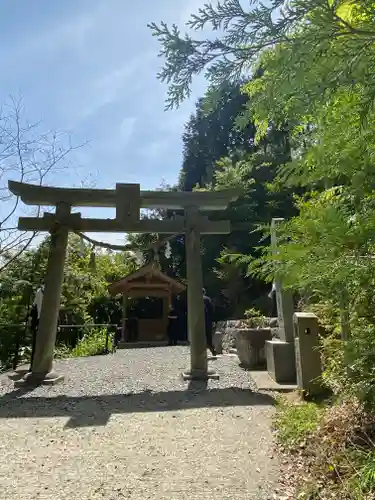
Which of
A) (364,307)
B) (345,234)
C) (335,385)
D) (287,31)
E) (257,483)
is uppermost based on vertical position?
(287,31)

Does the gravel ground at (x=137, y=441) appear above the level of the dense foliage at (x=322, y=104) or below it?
below

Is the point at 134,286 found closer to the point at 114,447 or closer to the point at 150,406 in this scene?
the point at 150,406

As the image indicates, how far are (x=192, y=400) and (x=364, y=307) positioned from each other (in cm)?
277

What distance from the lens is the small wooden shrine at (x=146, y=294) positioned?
14.1 meters

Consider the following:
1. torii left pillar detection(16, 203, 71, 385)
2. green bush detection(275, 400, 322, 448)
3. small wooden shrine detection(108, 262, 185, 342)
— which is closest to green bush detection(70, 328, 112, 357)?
small wooden shrine detection(108, 262, 185, 342)

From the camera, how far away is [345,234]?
78.7 inches

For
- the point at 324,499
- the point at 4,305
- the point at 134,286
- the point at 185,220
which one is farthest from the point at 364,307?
the point at 134,286

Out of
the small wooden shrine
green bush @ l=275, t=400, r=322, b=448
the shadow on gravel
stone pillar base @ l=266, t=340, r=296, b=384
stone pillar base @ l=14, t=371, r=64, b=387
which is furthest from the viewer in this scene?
Answer: the small wooden shrine

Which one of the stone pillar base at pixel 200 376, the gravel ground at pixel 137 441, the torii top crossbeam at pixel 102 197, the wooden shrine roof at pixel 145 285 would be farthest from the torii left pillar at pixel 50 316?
the wooden shrine roof at pixel 145 285

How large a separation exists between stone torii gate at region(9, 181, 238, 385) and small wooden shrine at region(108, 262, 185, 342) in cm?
764

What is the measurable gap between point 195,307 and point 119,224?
186cm

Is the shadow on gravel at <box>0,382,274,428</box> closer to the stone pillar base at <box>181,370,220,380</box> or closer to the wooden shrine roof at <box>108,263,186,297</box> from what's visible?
the stone pillar base at <box>181,370,220,380</box>

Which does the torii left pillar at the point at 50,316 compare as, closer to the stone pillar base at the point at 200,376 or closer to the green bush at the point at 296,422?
the stone pillar base at the point at 200,376

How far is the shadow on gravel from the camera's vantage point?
14.1 feet
